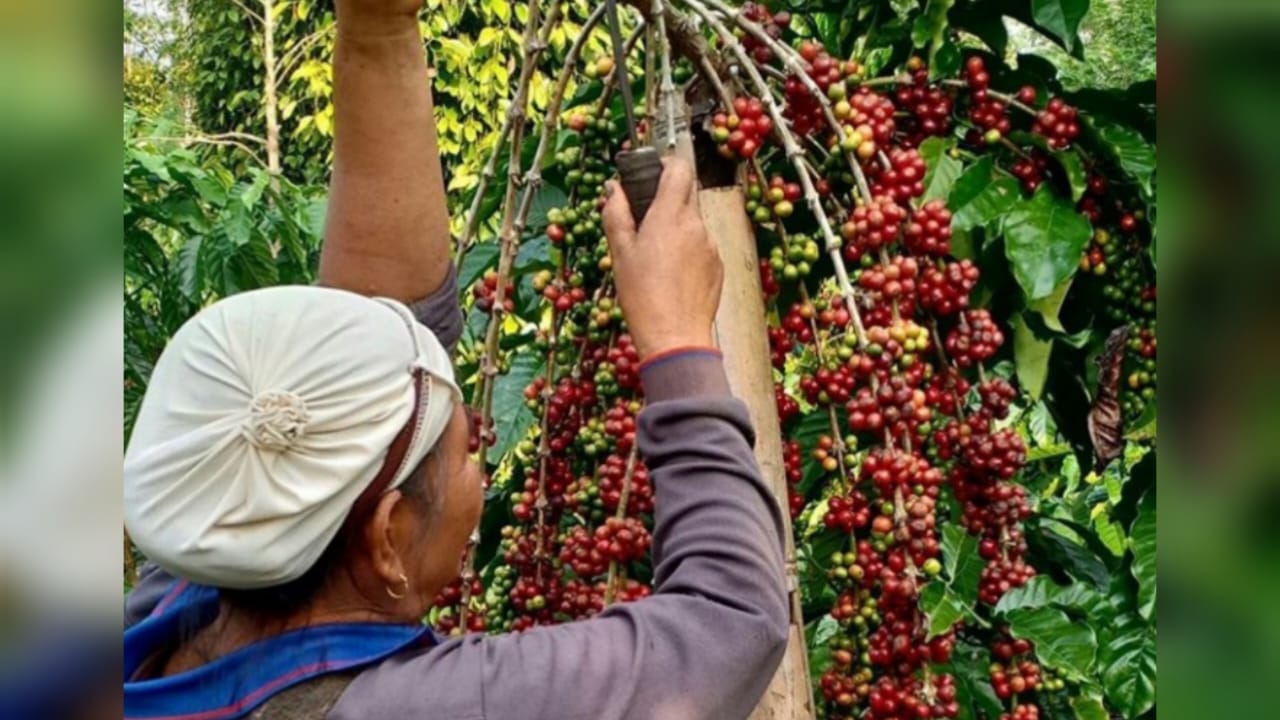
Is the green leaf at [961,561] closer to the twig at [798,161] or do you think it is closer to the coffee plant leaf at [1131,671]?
the coffee plant leaf at [1131,671]

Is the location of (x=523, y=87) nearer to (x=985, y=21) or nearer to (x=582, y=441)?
(x=582, y=441)

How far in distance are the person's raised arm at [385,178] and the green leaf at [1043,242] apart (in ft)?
2.29

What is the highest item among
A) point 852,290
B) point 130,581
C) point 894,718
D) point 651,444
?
point 852,290

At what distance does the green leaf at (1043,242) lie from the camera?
160cm

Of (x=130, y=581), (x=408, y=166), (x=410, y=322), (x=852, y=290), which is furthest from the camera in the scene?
(x=130, y=581)

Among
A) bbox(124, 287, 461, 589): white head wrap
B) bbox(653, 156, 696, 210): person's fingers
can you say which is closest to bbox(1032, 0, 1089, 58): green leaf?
bbox(653, 156, 696, 210): person's fingers

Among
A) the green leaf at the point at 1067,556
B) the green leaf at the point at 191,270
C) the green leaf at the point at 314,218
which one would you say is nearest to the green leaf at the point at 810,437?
the green leaf at the point at 1067,556

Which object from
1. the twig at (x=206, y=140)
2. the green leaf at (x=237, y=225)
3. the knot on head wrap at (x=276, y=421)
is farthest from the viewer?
the twig at (x=206, y=140)

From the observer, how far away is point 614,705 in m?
1.11

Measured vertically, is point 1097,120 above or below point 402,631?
above
